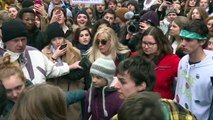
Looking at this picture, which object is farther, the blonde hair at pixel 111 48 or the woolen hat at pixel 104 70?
the blonde hair at pixel 111 48

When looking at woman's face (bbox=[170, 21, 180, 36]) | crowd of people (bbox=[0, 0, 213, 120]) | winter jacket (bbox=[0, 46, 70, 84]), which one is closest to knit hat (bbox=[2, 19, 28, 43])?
crowd of people (bbox=[0, 0, 213, 120])

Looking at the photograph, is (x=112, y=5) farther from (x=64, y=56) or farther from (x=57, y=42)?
(x=64, y=56)

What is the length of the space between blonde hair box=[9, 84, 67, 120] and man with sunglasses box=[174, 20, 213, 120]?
1998 mm

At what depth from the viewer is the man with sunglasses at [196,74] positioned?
4.16 metres

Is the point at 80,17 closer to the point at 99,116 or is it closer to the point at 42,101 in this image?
the point at 99,116

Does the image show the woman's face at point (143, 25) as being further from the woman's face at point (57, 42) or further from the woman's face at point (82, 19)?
the woman's face at point (82, 19)

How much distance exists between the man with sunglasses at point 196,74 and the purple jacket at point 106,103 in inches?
27.9

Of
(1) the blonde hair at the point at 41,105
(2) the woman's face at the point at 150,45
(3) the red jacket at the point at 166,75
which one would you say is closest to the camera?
(1) the blonde hair at the point at 41,105

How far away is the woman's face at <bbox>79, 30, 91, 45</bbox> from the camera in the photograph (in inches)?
253

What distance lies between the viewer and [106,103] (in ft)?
13.5

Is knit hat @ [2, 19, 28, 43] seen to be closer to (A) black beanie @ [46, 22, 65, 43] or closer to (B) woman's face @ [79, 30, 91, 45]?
(A) black beanie @ [46, 22, 65, 43]

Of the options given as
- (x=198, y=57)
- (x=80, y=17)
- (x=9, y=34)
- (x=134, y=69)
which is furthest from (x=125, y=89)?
(x=80, y=17)

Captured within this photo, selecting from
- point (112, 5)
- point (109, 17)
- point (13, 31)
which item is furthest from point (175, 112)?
point (112, 5)

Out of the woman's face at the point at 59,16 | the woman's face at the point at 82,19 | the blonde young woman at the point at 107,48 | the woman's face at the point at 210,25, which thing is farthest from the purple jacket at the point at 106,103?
the woman's face at the point at 82,19
